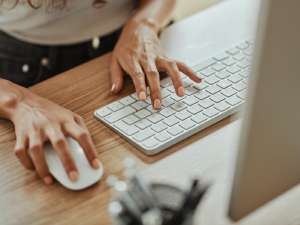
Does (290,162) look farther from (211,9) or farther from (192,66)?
(211,9)

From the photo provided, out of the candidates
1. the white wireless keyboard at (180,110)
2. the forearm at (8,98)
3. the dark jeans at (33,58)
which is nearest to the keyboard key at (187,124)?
the white wireless keyboard at (180,110)

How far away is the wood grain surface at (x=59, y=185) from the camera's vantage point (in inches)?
31.6

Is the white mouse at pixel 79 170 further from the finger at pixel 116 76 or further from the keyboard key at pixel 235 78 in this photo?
the keyboard key at pixel 235 78

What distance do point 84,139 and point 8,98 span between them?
0.21 meters

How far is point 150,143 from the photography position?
2.95 ft

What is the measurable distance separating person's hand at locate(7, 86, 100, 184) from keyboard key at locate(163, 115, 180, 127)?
0.45 feet

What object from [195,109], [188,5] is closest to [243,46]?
[195,109]

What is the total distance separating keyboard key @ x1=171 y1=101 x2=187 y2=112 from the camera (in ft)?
3.19

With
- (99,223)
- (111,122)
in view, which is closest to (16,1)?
(111,122)

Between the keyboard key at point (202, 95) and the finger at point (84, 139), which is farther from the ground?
the finger at point (84, 139)

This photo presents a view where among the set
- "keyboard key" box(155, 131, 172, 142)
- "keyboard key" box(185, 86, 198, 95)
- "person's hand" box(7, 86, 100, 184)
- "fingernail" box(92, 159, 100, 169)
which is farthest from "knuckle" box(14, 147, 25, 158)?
"keyboard key" box(185, 86, 198, 95)

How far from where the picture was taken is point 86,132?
0.89 m

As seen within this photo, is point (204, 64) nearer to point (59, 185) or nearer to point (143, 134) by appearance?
point (143, 134)

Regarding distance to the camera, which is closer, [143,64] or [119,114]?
[119,114]
